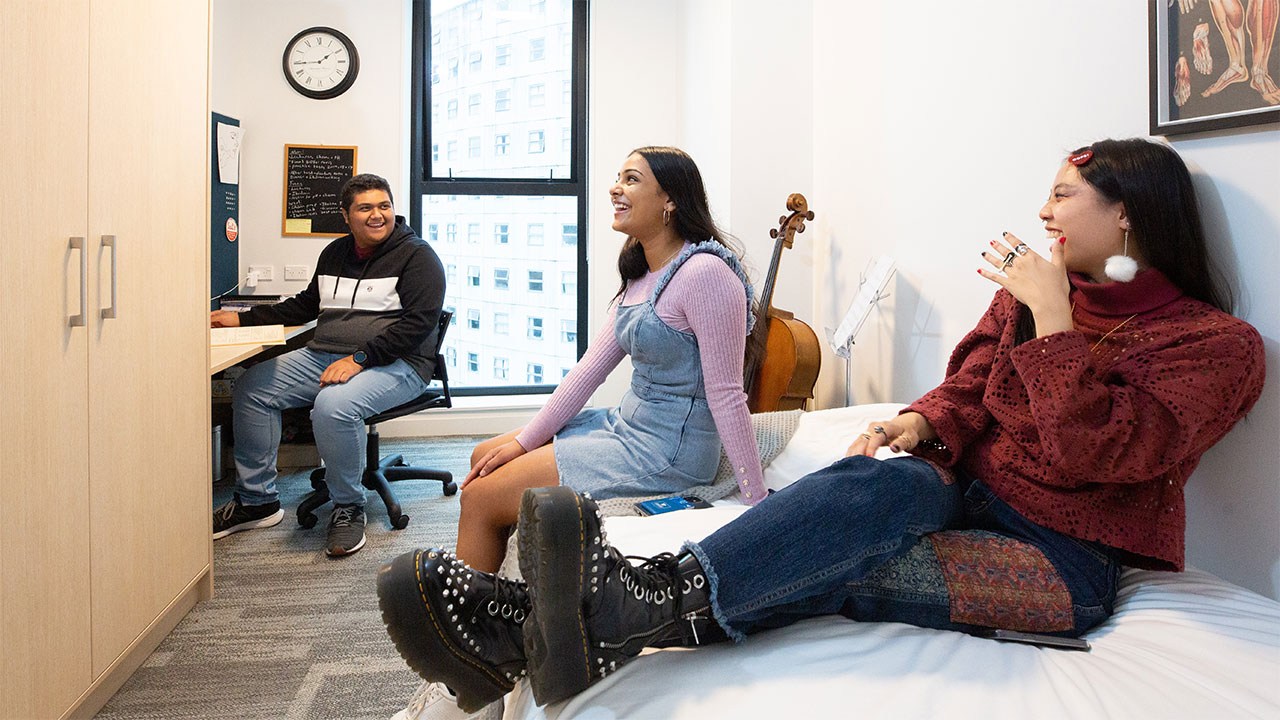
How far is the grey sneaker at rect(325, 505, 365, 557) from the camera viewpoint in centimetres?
263

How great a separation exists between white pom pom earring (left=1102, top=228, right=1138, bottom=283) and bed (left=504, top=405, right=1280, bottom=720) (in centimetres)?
49

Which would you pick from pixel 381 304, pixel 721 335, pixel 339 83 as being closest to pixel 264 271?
pixel 339 83

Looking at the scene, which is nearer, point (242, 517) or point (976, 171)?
point (976, 171)

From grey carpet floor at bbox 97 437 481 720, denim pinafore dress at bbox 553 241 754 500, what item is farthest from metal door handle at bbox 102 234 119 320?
denim pinafore dress at bbox 553 241 754 500

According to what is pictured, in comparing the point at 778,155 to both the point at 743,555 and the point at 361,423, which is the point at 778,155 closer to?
the point at 361,423

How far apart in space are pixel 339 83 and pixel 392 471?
6.73ft

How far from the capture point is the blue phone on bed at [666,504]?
64.7 inches

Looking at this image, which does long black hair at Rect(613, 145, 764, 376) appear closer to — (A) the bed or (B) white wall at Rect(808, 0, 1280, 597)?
(B) white wall at Rect(808, 0, 1280, 597)

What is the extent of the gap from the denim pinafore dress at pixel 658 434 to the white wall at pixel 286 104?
2712 millimetres

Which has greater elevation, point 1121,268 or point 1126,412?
point 1121,268

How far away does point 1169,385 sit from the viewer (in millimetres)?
1172

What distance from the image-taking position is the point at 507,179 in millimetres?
4559

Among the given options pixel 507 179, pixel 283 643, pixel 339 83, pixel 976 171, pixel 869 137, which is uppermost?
pixel 339 83

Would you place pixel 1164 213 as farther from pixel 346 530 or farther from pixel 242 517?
pixel 242 517
